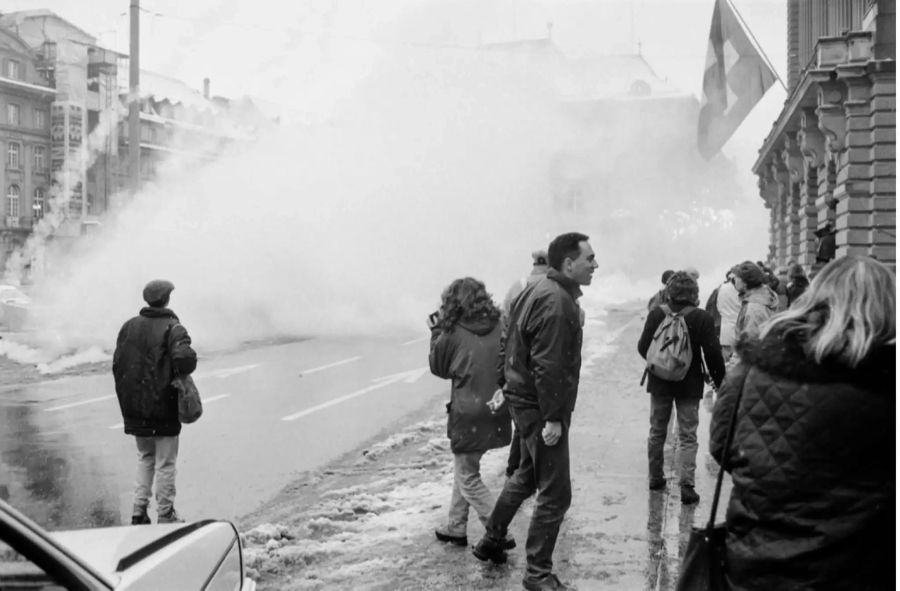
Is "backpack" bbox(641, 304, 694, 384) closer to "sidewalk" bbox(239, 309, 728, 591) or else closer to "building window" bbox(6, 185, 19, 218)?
"sidewalk" bbox(239, 309, 728, 591)

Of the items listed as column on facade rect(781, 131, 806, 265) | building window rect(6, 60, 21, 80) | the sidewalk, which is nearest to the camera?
the sidewalk

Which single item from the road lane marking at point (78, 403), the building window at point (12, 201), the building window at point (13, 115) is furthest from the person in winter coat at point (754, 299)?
the building window at point (13, 115)

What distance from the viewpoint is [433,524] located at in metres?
5.95

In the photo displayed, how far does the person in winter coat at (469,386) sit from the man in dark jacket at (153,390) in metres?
1.73

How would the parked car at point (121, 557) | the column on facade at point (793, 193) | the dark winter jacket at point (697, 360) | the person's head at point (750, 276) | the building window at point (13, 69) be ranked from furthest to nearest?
the building window at point (13, 69)
the column on facade at point (793, 193)
the person's head at point (750, 276)
the dark winter jacket at point (697, 360)
the parked car at point (121, 557)

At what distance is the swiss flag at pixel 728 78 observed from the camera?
19828 millimetres

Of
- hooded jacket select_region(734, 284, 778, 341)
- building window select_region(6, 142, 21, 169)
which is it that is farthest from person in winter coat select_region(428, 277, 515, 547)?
building window select_region(6, 142, 21, 169)

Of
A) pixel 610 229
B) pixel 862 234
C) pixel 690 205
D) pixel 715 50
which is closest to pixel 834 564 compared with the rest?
pixel 862 234

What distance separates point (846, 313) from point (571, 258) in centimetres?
240

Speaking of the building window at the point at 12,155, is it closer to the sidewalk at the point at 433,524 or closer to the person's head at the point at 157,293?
the sidewalk at the point at 433,524

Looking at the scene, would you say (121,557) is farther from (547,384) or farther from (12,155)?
(12,155)

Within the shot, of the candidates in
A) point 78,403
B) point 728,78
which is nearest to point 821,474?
point 78,403

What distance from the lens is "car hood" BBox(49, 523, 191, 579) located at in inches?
Answer: 99.1

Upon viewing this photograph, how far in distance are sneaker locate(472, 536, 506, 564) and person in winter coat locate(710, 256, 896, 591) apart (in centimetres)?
266
